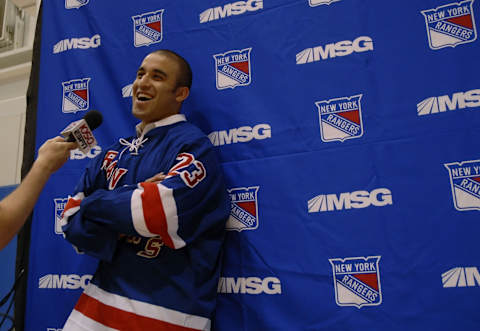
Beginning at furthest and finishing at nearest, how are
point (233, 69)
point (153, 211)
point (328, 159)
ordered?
point (233, 69)
point (328, 159)
point (153, 211)

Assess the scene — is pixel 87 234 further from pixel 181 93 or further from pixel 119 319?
pixel 181 93

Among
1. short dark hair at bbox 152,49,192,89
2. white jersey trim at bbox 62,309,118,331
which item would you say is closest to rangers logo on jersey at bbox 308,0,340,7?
short dark hair at bbox 152,49,192,89

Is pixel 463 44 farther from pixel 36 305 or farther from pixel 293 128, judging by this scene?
pixel 36 305

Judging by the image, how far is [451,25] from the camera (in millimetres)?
1472

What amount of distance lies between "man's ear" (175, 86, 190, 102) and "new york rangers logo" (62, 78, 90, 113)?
0.54 m

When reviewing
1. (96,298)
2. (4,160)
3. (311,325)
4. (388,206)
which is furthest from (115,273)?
(4,160)

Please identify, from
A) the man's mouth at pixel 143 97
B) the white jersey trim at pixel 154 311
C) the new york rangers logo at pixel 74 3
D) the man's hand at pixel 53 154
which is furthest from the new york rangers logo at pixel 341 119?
the new york rangers logo at pixel 74 3

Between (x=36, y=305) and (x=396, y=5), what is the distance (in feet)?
6.35

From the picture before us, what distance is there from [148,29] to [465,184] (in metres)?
1.51

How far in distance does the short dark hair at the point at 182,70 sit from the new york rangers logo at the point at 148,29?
251 mm

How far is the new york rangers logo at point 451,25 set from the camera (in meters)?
1.45

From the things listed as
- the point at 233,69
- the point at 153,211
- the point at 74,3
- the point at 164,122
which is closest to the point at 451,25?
the point at 233,69

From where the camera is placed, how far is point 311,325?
139cm

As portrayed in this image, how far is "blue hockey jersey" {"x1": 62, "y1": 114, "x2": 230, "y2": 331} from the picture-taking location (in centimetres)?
126
